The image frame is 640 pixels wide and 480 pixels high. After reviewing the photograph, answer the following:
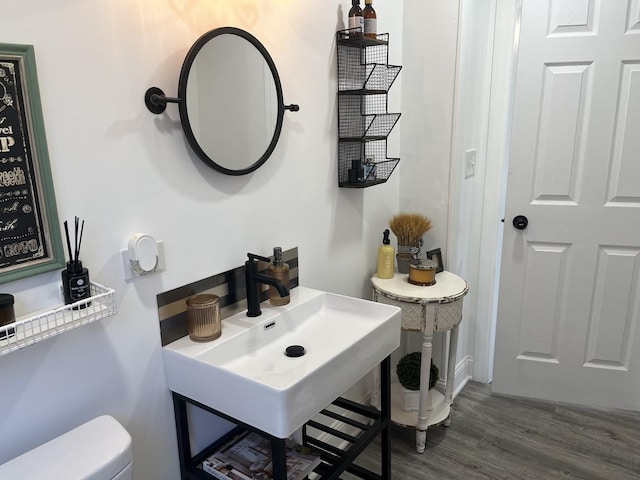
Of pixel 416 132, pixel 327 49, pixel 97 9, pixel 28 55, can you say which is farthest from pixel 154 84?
pixel 416 132

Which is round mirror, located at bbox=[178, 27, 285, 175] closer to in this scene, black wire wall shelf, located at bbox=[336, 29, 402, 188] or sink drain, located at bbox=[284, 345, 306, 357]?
black wire wall shelf, located at bbox=[336, 29, 402, 188]

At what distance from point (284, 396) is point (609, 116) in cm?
194

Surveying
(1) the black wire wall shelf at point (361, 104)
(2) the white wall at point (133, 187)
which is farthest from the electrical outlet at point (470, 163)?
(2) the white wall at point (133, 187)

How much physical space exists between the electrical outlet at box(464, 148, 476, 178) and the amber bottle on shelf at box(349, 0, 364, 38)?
0.85 meters

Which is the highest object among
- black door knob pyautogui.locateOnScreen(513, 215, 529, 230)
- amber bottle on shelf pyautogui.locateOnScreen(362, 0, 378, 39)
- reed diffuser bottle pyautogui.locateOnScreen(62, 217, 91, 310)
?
amber bottle on shelf pyautogui.locateOnScreen(362, 0, 378, 39)

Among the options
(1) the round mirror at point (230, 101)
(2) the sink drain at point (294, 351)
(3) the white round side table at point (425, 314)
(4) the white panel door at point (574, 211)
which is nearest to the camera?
(1) the round mirror at point (230, 101)

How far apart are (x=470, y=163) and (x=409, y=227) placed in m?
0.52

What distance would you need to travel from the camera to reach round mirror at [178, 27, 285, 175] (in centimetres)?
136

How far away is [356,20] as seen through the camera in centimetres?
187

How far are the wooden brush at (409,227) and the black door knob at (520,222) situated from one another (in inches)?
17.9

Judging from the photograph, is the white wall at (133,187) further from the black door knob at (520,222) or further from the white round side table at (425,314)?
the black door knob at (520,222)

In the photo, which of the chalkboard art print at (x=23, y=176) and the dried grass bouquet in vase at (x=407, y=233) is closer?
the chalkboard art print at (x=23, y=176)

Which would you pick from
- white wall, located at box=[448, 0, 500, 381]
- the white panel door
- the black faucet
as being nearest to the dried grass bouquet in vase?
white wall, located at box=[448, 0, 500, 381]

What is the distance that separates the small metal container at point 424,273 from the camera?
2137 mm
